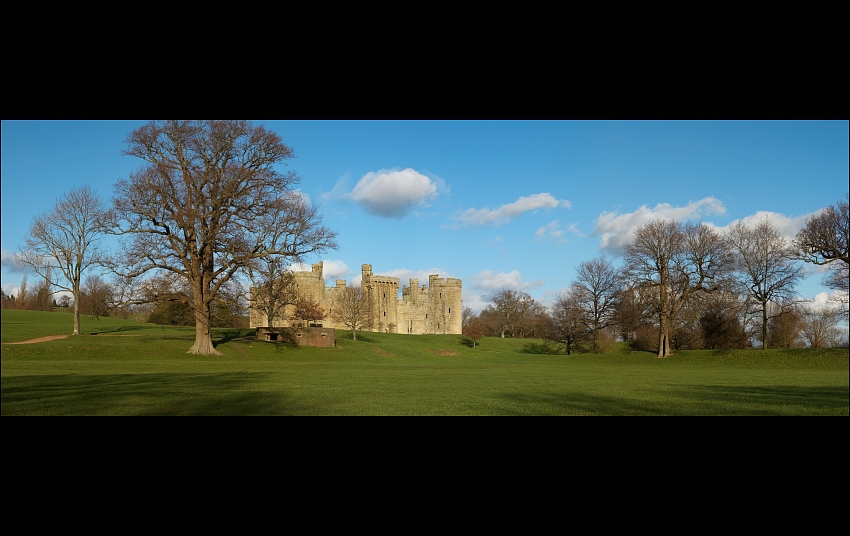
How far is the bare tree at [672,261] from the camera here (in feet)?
107

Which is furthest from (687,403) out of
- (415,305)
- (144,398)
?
(415,305)

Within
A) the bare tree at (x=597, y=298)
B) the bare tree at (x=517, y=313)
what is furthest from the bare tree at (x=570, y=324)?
the bare tree at (x=517, y=313)

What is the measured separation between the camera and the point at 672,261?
33.5 m

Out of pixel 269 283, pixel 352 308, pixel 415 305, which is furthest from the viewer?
pixel 415 305

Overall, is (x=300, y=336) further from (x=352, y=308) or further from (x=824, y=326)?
(x=824, y=326)

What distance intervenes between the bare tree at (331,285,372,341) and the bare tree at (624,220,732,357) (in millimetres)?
25008

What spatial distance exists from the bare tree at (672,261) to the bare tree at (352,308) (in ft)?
82.0

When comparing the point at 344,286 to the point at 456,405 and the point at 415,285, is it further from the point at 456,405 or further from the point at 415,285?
the point at 456,405

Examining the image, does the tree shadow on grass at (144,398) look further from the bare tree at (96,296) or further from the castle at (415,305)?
the castle at (415,305)

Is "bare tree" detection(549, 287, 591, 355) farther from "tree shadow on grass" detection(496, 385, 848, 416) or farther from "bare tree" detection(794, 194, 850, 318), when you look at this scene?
"tree shadow on grass" detection(496, 385, 848, 416)

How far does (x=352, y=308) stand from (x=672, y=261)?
28.3 metres

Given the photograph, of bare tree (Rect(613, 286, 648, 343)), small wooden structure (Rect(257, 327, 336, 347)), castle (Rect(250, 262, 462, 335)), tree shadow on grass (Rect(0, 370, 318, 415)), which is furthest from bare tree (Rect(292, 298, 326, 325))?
tree shadow on grass (Rect(0, 370, 318, 415))

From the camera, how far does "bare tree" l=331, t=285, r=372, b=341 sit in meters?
53.1
